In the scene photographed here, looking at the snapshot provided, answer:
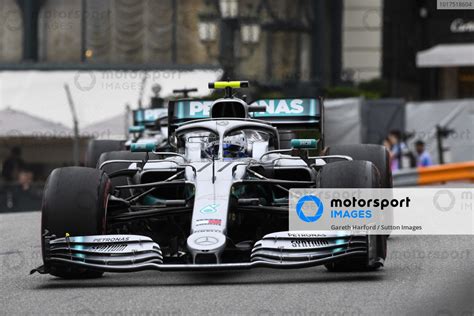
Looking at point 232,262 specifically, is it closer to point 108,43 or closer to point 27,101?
point 27,101

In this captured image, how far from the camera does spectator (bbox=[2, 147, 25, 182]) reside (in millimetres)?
27672

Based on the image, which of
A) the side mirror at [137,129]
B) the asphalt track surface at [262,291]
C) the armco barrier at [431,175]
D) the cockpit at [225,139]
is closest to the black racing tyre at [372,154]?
the asphalt track surface at [262,291]

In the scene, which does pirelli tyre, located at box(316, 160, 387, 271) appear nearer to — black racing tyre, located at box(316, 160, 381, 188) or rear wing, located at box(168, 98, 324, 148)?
black racing tyre, located at box(316, 160, 381, 188)

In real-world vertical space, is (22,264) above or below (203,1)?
below

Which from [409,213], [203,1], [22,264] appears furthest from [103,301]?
[203,1]

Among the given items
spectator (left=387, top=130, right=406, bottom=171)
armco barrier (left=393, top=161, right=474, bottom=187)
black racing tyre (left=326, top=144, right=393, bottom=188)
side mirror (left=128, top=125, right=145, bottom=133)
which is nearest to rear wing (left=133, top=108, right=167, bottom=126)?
side mirror (left=128, top=125, right=145, bottom=133)

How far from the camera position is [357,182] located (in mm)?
12328

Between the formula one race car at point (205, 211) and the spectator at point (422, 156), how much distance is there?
1229cm

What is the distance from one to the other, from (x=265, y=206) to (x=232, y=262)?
659mm

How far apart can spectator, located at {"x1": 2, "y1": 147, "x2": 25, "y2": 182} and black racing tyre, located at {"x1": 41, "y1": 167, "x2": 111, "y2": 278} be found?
1540cm

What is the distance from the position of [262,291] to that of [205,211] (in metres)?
1.18

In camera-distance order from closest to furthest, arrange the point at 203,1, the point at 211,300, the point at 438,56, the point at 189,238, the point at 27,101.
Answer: the point at 211,300 → the point at 189,238 → the point at 27,101 → the point at 203,1 → the point at 438,56

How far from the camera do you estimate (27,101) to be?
28.2 m

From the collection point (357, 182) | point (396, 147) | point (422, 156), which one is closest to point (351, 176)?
point (357, 182)
